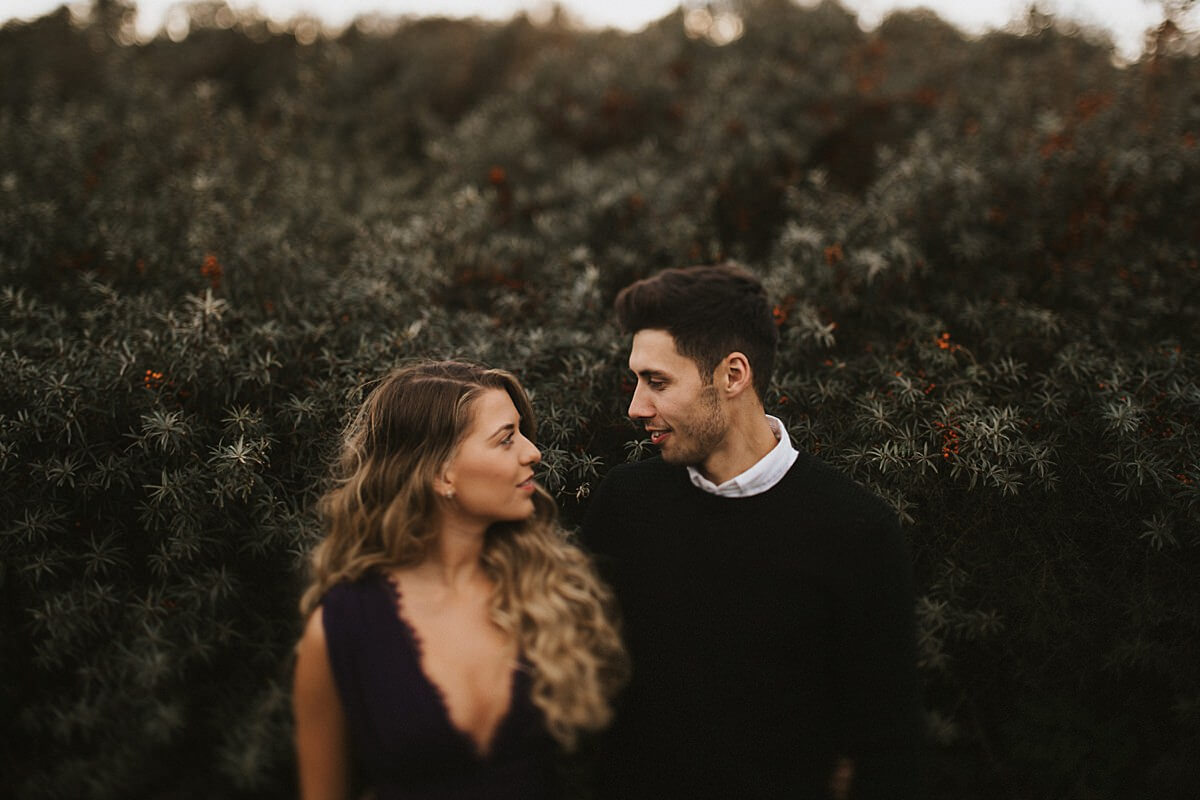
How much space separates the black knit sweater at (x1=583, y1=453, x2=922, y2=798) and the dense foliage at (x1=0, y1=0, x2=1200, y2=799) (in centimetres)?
91

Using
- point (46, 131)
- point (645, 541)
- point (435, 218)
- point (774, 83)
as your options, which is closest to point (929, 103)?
point (774, 83)

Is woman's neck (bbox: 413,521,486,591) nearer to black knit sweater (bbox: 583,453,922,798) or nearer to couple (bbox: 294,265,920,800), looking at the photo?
couple (bbox: 294,265,920,800)

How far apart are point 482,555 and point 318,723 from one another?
59 cm

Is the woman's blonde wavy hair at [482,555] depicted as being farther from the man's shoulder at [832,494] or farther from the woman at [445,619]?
the man's shoulder at [832,494]

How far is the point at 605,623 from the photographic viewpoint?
2117 mm

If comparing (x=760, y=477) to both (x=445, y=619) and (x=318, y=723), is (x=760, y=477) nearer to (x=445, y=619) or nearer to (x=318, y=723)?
(x=445, y=619)

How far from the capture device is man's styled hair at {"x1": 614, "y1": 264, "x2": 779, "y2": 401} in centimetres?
235

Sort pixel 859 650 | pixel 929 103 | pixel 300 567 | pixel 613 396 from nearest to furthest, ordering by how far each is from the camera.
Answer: pixel 859 650 → pixel 300 567 → pixel 613 396 → pixel 929 103

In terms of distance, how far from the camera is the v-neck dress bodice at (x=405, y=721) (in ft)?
5.95

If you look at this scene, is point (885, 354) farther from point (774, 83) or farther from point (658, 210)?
point (774, 83)

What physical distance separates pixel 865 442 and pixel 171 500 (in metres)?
2.68

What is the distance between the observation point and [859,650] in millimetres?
2012

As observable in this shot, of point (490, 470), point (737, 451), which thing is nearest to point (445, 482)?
point (490, 470)

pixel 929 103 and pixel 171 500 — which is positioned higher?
pixel 929 103
